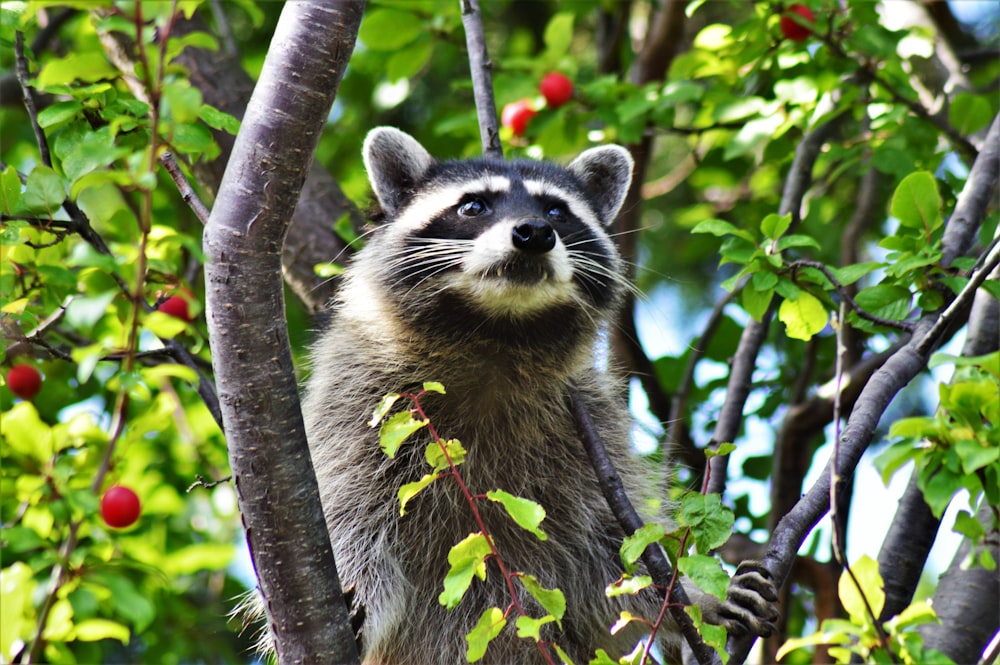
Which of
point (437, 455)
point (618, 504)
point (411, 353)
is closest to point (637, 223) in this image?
point (411, 353)

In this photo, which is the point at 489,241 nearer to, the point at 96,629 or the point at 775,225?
the point at 775,225

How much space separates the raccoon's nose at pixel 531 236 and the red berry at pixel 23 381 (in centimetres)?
164

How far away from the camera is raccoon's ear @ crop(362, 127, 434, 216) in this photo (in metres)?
4.52

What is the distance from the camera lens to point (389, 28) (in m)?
4.95

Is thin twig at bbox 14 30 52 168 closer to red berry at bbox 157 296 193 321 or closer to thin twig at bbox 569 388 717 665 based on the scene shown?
red berry at bbox 157 296 193 321

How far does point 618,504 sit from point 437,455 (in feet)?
2.87

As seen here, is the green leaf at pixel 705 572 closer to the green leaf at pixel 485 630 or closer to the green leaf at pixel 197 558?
the green leaf at pixel 485 630

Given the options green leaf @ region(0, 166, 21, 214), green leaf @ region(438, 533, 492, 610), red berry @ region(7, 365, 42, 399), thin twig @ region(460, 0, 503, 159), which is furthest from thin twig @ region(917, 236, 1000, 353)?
red berry @ region(7, 365, 42, 399)

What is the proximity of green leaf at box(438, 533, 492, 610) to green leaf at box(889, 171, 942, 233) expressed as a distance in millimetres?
1607

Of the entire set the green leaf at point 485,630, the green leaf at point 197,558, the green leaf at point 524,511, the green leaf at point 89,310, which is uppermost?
the green leaf at point 89,310

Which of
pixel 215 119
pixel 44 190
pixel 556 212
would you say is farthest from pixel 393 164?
pixel 44 190

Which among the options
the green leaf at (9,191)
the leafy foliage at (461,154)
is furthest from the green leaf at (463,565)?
the green leaf at (9,191)

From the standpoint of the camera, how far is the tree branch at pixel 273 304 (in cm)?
265

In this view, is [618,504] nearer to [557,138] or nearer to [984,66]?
[557,138]
